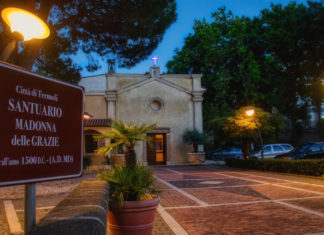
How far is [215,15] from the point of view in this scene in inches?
1135

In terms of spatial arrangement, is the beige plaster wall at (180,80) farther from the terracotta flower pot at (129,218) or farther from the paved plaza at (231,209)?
the terracotta flower pot at (129,218)

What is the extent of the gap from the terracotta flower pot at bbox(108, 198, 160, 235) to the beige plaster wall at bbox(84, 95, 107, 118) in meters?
18.7

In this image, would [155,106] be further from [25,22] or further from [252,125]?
[25,22]

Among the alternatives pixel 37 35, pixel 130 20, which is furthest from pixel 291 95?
pixel 37 35

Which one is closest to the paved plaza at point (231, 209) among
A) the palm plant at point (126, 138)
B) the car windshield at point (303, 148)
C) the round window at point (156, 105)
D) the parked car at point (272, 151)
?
the palm plant at point (126, 138)

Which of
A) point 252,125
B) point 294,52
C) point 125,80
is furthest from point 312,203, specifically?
point 294,52

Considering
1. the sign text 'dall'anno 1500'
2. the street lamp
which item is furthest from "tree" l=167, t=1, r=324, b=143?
the sign text 'dall'anno 1500'

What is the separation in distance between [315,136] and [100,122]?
26.5 m

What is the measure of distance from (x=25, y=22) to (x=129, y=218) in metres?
2.80

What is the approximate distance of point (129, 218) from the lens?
3922mm

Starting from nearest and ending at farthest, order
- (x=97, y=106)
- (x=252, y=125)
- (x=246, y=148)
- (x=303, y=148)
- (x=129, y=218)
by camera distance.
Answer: (x=129, y=218), (x=252, y=125), (x=303, y=148), (x=246, y=148), (x=97, y=106)

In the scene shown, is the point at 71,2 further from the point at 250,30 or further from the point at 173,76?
the point at 250,30

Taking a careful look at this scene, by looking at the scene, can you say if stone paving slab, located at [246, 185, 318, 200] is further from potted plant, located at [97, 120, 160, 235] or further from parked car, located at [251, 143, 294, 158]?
parked car, located at [251, 143, 294, 158]

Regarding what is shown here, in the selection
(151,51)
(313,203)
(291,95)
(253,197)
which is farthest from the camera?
(291,95)
